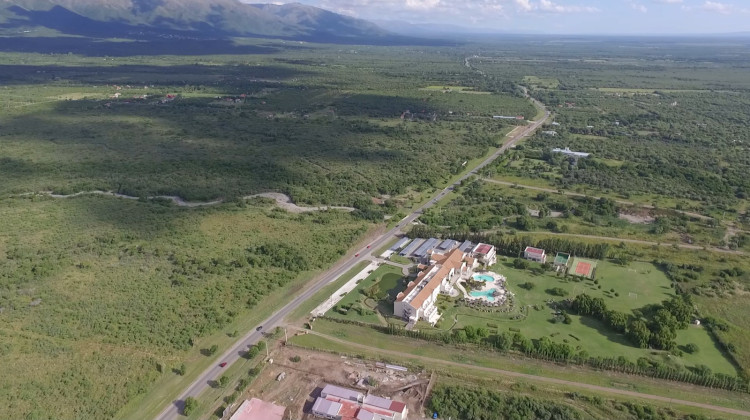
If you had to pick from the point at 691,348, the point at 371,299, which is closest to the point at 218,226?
the point at 371,299

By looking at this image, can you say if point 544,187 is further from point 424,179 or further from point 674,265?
point 674,265

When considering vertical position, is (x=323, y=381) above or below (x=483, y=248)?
below

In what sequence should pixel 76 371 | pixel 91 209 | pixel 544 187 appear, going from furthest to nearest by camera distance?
pixel 544 187
pixel 91 209
pixel 76 371

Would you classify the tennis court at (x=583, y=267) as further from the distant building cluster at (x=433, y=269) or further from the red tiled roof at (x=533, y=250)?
the distant building cluster at (x=433, y=269)

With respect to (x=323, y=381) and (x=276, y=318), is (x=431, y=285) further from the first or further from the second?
(x=276, y=318)

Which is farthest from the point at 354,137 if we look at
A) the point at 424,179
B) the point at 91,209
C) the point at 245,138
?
the point at 91,209
